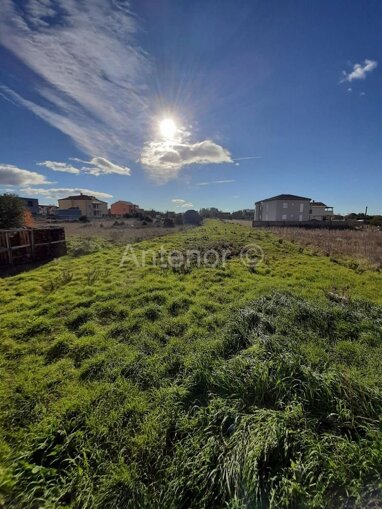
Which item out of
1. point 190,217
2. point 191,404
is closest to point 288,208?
point 190,217

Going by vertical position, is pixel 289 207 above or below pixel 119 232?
above

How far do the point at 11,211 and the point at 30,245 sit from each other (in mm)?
4327

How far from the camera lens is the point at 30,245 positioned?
10.9m

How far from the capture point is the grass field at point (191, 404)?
194cm

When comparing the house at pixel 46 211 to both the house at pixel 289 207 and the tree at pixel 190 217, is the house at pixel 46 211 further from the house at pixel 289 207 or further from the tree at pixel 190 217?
the house at pixel 289 207

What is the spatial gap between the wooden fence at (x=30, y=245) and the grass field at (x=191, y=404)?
5442 mm

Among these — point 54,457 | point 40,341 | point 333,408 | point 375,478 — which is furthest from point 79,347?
point 375,478

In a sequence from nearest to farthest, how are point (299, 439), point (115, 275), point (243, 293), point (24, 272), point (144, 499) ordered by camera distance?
1. point (144, 499)
2. point (299, 439)
3. point (243, 293)
4. point (115, 275)
5. point (24, 272)

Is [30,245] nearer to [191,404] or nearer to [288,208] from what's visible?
[191,404]

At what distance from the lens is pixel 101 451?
227 cm

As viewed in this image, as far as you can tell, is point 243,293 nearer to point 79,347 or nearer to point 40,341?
point 79,347

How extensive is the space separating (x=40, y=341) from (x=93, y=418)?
2305 millimetres

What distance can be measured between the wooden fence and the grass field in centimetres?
544

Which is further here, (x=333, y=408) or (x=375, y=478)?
(x=333, y=408)
